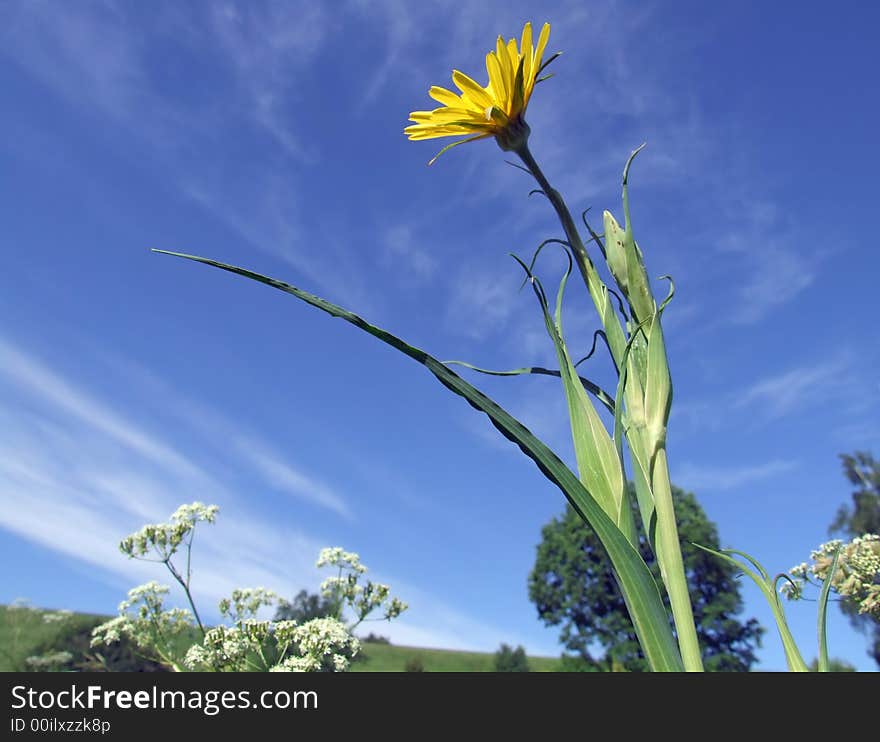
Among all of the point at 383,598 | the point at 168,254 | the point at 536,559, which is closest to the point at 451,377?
the point at 168,254

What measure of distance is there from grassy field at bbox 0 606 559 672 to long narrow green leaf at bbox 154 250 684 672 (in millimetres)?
3824

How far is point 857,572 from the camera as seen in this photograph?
2414 mm

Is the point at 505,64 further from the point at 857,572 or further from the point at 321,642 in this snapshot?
the point at 321,642

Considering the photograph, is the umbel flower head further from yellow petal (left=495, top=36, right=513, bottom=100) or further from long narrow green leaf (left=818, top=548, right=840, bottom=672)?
long narrow green leaf (left=818, top=548, right=840, bottom=672)

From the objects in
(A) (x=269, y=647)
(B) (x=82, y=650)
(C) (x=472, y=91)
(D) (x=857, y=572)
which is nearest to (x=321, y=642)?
(A) (x=269, y=647)

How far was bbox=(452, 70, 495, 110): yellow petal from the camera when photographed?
3.18ft

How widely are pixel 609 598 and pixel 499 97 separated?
80.0ft

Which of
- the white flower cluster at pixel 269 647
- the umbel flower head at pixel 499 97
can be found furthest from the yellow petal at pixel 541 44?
the white flower cluster at pixel 269 647

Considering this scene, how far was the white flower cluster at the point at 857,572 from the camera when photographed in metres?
2.23

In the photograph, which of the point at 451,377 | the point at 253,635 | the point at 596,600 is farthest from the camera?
the point at 596,600

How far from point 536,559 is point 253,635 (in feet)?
76.1
